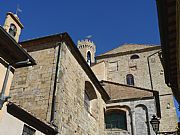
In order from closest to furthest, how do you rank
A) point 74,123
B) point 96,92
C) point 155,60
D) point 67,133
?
point 67,133 → point 74,123 → point 96,92 → point 155,60

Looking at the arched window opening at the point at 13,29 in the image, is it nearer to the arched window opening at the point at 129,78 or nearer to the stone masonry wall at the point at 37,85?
the stone masonry wall at the point at 37,85

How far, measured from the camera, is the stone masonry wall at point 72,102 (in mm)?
9289

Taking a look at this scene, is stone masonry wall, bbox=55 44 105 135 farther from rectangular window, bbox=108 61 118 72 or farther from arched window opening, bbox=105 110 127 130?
rectangular window, bbox=108 61 118 72

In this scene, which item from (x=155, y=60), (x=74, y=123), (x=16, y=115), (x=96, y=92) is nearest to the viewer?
(x=16, y=115)

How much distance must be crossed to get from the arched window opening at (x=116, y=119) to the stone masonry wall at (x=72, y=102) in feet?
11.3

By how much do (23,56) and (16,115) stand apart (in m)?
1.83

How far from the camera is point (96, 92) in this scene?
13.8 m

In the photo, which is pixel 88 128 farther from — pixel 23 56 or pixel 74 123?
pixel 23 56

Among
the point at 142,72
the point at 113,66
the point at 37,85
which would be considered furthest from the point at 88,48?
the point at 37,85

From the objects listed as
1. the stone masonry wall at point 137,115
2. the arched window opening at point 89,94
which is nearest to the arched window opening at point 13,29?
the arched window opening at point 89,94

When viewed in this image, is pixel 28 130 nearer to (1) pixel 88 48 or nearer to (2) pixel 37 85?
(2) pixel 37 85

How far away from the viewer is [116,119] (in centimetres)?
1712

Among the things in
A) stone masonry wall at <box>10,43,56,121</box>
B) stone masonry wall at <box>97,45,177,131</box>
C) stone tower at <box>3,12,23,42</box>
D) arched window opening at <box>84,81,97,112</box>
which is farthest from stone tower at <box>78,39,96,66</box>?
stone tower at <box>3,12,23,42</box>

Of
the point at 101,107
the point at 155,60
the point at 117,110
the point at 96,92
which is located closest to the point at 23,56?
the point at 96,92
